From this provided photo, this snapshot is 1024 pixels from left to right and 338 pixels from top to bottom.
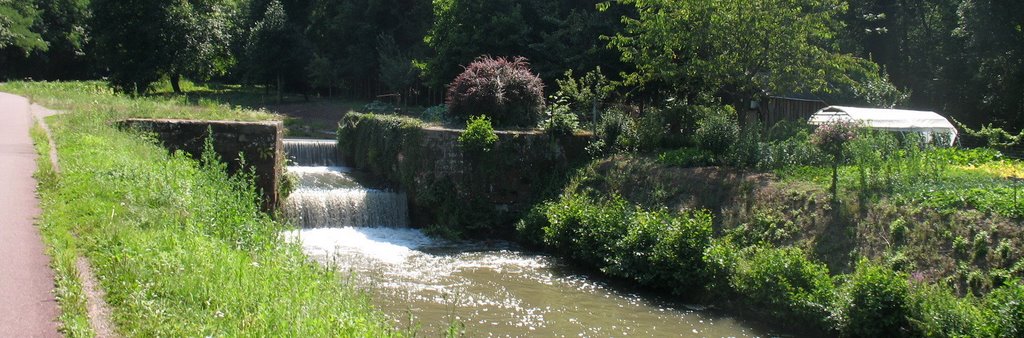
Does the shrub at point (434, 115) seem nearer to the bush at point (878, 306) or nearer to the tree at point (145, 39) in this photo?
the bush at point (878, 306)

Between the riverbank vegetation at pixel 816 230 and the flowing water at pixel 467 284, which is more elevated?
the riverbank vegetation at pixel 816 230

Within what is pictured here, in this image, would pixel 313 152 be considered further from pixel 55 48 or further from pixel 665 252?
pixel 55 48

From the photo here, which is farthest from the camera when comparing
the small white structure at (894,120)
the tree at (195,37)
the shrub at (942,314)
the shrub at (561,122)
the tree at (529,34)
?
the tree at (195,37)

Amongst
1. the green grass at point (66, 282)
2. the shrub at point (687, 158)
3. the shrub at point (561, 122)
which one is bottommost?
the green grass at point (66, 282)

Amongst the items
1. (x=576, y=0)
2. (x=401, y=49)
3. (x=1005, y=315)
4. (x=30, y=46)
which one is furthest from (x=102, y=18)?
(x=1005, y=315)

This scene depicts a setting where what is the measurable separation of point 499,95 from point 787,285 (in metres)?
9.15

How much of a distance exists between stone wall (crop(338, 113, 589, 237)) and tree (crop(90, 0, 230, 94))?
22.4 m

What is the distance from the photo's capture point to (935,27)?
2939cm

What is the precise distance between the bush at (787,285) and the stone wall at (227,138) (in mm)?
8314

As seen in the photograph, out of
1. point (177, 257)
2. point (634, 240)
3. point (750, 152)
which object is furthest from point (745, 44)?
point (177, 257)

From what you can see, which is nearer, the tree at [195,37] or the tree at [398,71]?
the tree at [398,71]

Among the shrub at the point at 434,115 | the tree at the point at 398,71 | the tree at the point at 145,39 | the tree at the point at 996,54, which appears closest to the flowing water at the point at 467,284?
the shrub at the point at 434,115

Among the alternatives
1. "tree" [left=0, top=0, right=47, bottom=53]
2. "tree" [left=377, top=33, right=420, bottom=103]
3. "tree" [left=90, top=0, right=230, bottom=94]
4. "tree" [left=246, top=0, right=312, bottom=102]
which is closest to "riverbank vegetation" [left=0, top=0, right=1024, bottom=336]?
"tree" [left=377, top=33, right=420, bottom=103]

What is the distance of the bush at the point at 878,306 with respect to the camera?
9.68 metres
